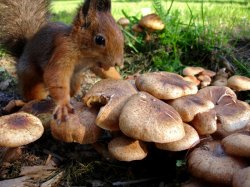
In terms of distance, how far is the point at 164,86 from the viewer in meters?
2.71

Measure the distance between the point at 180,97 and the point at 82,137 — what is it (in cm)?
75

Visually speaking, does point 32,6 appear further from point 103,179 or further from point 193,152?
point 193,152

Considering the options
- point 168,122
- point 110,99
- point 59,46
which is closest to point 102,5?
point 59,46

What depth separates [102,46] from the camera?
9.65ft

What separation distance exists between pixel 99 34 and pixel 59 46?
40cm

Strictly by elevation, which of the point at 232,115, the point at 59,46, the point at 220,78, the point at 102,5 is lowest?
the point at 220,78

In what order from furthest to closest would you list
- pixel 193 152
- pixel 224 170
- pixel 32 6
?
pixel 32 6 → pixel 193 152 → pixel 224 170

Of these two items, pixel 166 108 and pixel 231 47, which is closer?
pixel 166 108

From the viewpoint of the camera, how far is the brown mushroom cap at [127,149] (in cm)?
260

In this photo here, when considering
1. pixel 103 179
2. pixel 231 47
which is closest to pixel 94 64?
pixel 103 179

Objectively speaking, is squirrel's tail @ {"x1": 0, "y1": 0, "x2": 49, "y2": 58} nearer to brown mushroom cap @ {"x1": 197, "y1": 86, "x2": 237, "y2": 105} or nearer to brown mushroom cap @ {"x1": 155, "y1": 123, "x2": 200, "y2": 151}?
brown mushroom cap @ {"x1": 197, "y1": 86, "x2": 237, "y2": 105}

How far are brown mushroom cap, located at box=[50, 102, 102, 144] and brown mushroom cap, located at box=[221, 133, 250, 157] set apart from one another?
2.96ft

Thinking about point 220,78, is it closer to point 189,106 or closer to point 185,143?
point 189,106

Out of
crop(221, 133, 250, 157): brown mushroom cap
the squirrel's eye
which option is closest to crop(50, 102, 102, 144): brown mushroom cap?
the squirrel's eye
